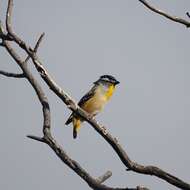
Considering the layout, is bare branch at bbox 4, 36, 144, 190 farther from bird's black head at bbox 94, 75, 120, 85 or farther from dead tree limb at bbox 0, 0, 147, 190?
bird's black head at bbox 94, 75, 120, 85

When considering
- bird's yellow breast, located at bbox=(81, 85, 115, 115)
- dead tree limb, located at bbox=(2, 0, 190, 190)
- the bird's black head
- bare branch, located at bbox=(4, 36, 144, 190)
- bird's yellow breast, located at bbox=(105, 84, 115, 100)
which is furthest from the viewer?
the bird's black head

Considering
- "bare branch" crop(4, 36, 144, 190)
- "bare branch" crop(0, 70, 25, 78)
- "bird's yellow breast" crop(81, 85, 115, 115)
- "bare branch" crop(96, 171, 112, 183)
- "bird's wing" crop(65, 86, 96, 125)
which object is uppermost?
"bird's wing" crop(65, 86, 96, 125)

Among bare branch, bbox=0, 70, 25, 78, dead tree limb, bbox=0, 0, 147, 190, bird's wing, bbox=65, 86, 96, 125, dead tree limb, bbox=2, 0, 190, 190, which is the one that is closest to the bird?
bird's wing, bbox=65, 86, 96, 125

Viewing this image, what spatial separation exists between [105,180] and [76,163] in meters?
0.64

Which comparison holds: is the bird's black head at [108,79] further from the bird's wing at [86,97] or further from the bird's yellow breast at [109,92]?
the bird's wing at [86,97]

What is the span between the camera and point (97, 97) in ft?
42.8

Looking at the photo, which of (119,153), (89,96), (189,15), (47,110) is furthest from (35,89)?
(89,96)

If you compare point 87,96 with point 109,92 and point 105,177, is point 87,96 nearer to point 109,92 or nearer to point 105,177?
point 109,92

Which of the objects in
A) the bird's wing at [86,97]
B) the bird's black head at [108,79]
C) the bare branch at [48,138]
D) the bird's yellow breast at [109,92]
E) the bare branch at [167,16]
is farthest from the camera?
the bird's black head at [108,79]

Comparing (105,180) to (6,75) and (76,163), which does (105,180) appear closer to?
(76,163)

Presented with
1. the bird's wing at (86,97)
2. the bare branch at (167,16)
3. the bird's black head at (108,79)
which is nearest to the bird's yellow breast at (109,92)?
the bird's black head at (108,79)

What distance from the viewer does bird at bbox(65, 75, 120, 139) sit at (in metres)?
12.9

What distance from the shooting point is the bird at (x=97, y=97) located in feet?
42.4

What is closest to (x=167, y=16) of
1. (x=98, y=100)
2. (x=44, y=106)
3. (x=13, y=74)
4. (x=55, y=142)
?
(x=44, y=106)
